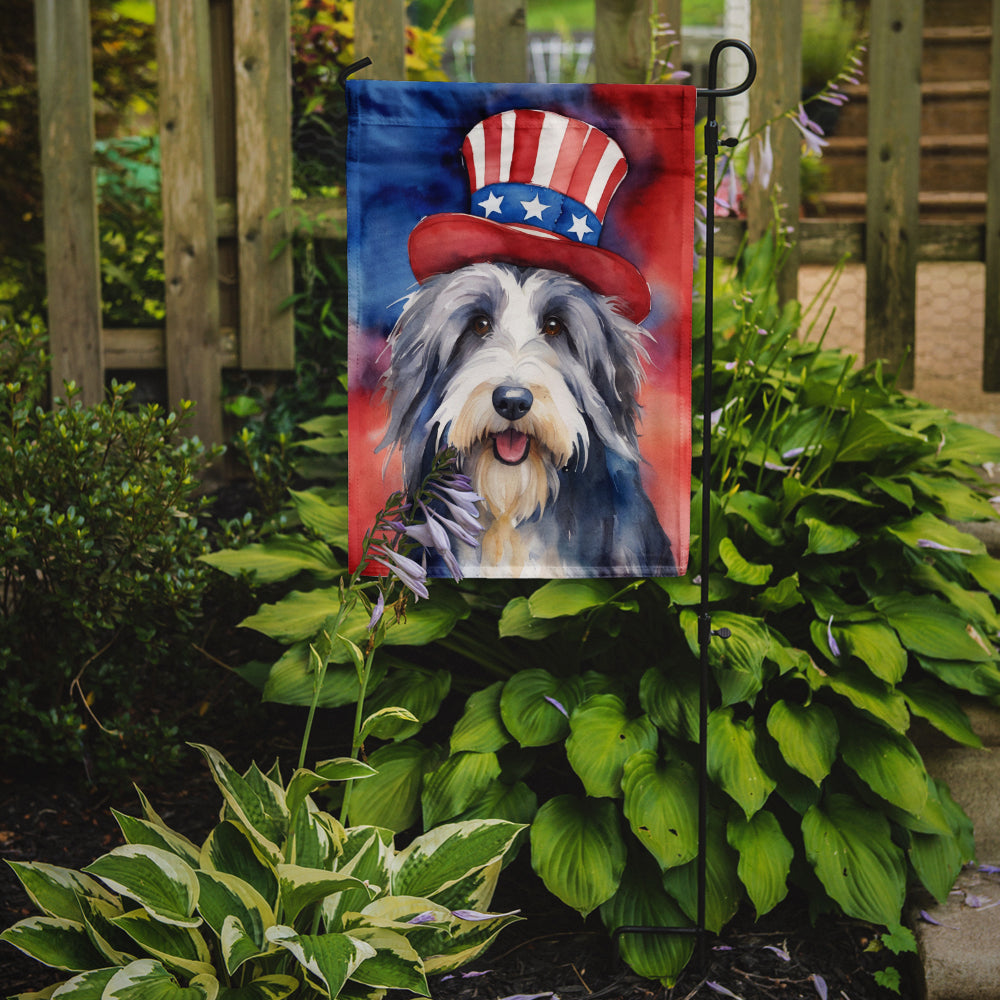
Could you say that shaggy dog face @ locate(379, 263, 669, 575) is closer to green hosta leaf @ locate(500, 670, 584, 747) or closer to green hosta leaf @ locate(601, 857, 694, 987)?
green hosta leaf @ locate(500, 670, 584, 747)

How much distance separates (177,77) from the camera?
319 cm

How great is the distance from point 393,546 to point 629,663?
0.91 metres

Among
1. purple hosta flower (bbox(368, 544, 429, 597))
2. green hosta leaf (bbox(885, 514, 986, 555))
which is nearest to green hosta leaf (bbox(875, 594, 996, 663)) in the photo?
green hosta leaf (bbox(885, 514, 986, 555))

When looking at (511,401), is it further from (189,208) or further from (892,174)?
(892,174)

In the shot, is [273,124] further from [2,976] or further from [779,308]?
[2,976]

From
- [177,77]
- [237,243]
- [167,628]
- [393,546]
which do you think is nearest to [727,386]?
[393,546]

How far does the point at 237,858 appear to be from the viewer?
1.65 m

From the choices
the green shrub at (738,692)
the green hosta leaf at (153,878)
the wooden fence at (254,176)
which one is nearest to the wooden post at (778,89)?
the wooden fence at (254,176)

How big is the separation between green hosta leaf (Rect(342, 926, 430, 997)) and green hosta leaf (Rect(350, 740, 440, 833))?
417mm

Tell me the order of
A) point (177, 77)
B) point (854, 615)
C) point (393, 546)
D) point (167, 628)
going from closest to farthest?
point (393, 546) → point (854, 615) → point (167, 628) → point (177, 77)

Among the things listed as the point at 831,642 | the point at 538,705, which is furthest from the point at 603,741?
the point at 831,642

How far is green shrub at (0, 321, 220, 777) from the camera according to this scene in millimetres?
2178

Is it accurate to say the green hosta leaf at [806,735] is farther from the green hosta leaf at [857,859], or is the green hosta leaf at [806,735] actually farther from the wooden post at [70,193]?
the wooden post at [70,193]

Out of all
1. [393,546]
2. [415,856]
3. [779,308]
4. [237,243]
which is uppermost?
[237,243]
